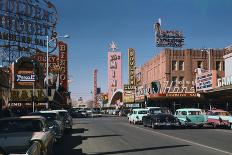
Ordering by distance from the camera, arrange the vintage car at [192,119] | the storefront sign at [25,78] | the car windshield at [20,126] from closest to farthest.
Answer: the car windshield at [20,126] < the vintage car at [192,119] < the storefront sign at [25,78]

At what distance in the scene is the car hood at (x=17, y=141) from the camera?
1159 centimetres

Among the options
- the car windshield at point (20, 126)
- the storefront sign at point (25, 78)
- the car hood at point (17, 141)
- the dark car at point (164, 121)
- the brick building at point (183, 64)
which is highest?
the brick building at point (183, 64)

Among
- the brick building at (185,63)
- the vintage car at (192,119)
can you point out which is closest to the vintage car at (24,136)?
the vintage car at (192,119)

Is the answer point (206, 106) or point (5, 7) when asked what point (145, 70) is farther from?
point (5, 7)

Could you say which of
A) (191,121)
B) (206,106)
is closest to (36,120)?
(191,121)

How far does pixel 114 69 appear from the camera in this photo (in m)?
156

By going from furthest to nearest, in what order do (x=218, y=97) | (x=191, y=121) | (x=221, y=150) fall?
(x=218, y=97) < (x=191, y=121) < (x=221, y=150)

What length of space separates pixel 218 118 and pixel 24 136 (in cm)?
2491

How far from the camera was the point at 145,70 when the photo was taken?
97.2m

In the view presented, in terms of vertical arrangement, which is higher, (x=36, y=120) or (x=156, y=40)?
(x=156, y=40)


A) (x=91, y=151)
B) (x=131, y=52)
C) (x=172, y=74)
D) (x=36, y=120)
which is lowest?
(x=91, y=151)

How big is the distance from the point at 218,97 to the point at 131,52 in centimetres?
4546

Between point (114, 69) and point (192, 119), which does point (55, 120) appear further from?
point (114, 69)

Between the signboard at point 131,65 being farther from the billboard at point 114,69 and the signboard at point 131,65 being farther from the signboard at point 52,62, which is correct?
the billboard at point 114,69
